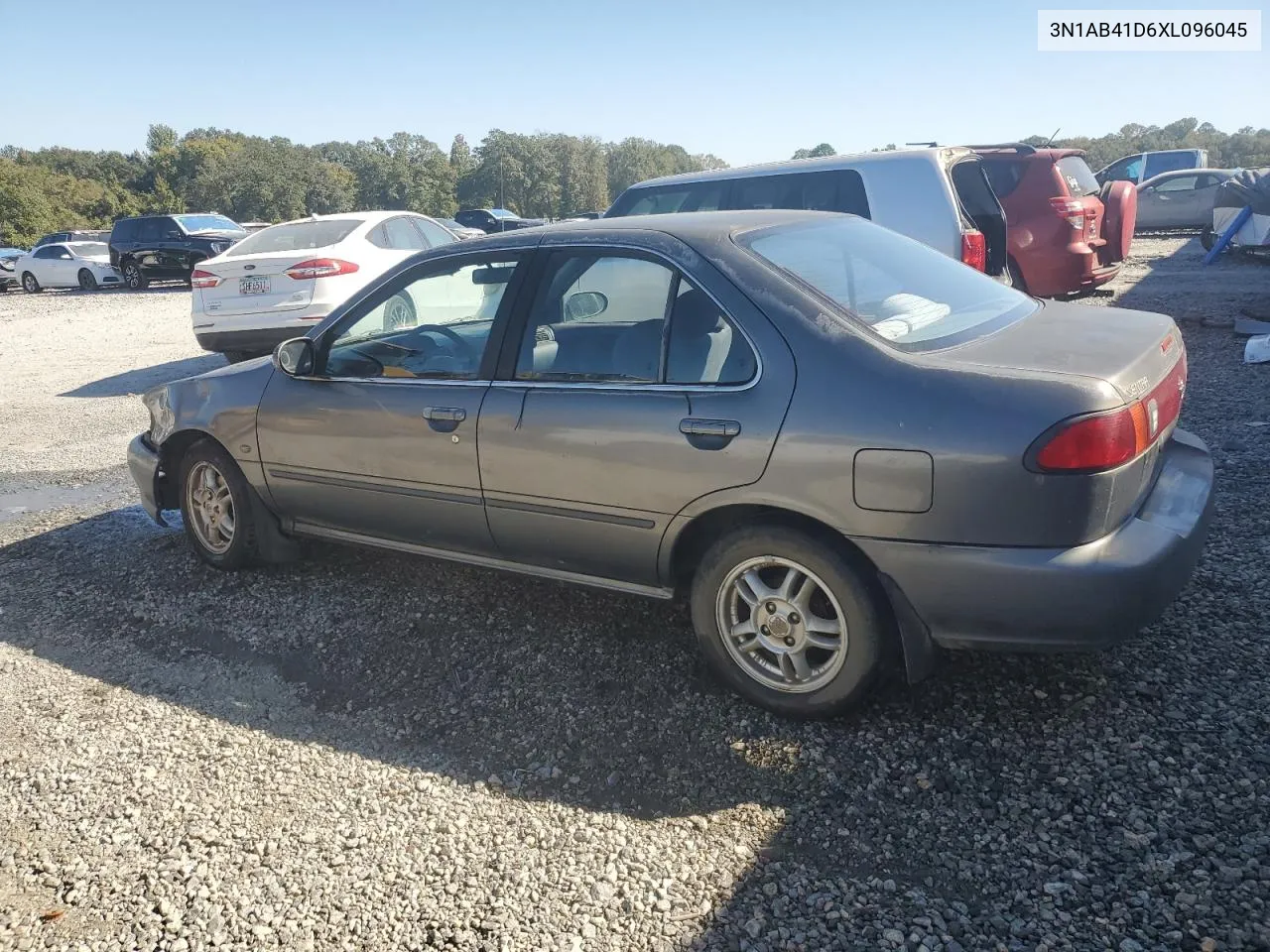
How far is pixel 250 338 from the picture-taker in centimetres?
952

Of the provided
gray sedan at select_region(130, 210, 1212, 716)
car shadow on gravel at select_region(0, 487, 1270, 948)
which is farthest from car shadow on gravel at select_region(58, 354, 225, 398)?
gray sedan at select_region(130, 210, 1212, 716)

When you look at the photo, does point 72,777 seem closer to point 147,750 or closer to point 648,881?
point 147,750

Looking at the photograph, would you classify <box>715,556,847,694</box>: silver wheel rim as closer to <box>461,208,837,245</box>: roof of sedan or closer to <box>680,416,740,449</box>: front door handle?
<box>680,416,740,449</box>: front door handle

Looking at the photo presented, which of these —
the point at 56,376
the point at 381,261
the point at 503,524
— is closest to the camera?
the point at 503,524

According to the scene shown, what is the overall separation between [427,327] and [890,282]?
76.8 inches

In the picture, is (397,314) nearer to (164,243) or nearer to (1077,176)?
(1077,176)

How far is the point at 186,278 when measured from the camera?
79.0 ft

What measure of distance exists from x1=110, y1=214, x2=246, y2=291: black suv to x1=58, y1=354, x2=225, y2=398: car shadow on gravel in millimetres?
12096

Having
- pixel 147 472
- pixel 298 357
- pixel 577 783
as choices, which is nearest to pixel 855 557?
pixel 577 783

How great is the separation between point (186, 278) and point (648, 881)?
25128 millimetres

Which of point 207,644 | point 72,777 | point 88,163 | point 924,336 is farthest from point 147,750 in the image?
point 88,163

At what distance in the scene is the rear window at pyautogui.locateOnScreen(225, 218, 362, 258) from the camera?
10.1m

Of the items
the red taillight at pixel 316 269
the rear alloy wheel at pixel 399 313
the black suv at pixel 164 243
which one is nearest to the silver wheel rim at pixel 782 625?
the rear alloy wheel at pixel 399 313

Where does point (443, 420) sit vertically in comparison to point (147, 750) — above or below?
above
